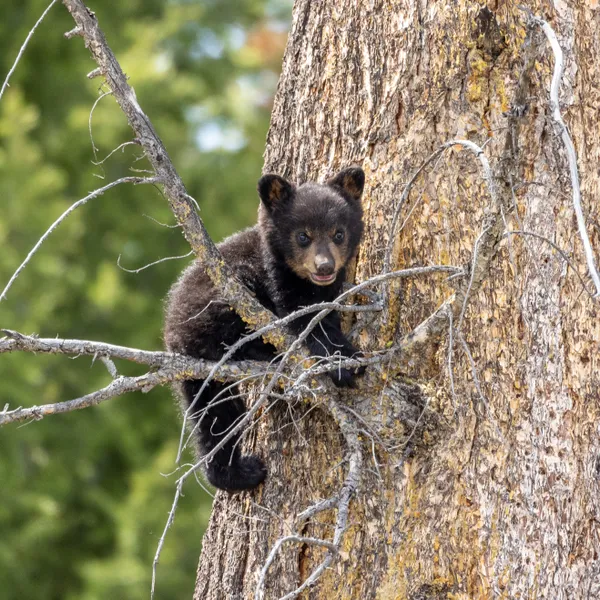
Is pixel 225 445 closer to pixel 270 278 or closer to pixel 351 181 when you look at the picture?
pixel 270 278

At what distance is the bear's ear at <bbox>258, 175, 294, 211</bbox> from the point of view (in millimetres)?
3925

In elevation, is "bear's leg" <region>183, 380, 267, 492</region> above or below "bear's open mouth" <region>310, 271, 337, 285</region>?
below

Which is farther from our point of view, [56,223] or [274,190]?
[274,190]

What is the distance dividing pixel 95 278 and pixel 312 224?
20.9 ft

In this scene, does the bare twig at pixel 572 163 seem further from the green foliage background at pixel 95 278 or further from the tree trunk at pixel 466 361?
the green foliage background at pixel 95 278

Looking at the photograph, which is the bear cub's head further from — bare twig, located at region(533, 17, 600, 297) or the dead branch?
bare twig, located at region(533, 17, 600, 297)

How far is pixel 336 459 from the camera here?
3344mm

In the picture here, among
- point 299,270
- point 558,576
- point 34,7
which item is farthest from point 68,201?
point 558,576

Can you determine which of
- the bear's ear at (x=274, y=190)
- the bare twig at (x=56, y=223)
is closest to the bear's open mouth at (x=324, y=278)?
the bear's ear at (x=274, y=190)

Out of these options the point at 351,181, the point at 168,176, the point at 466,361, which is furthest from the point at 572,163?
the point at 351,181

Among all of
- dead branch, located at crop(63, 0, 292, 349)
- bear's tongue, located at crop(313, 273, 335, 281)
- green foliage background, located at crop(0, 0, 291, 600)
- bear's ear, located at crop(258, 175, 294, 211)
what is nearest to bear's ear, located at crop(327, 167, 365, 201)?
bear's ear, located at crop(258, 175, 294, 211)

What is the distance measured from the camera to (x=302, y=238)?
13.8 feet

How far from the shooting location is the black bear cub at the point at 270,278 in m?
3.88

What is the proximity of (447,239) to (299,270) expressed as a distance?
3.39 feet
